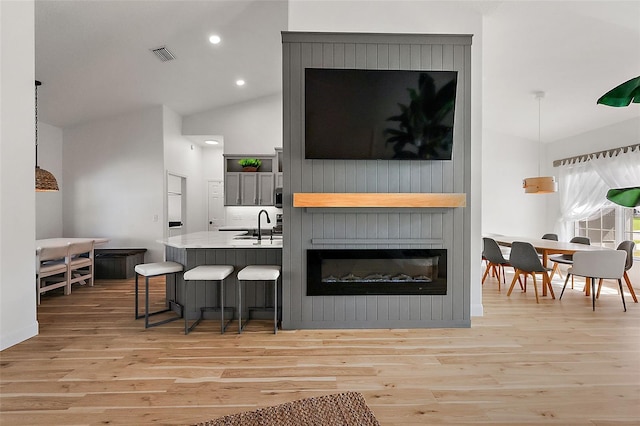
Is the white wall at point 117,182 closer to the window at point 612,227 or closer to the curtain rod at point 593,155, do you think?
the curtain rod at point 593,155

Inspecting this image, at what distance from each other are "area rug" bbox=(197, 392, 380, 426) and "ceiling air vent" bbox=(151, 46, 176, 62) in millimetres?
4377

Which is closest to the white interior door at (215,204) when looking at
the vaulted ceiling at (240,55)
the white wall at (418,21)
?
the vaulted ceiling at (240,55)

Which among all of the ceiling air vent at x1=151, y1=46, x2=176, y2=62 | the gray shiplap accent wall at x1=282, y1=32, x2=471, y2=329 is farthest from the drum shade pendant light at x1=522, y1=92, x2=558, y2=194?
the ceiling air vent at x1=151, y1=46, x2=176, y2=62

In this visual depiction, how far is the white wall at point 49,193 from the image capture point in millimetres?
5434

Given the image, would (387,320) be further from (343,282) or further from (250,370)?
(250,370)

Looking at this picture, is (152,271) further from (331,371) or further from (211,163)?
(211,163)

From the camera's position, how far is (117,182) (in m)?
5.80

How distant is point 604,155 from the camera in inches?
204

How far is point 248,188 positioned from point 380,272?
416 cm

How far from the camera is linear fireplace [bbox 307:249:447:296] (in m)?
3.17

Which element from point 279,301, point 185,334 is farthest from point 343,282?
point 185,334

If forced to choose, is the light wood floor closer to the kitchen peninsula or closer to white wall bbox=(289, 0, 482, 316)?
the kitchen peninsula

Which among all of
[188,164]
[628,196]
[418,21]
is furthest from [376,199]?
[188,164]

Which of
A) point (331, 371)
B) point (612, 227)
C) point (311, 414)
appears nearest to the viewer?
point (311, 414)
